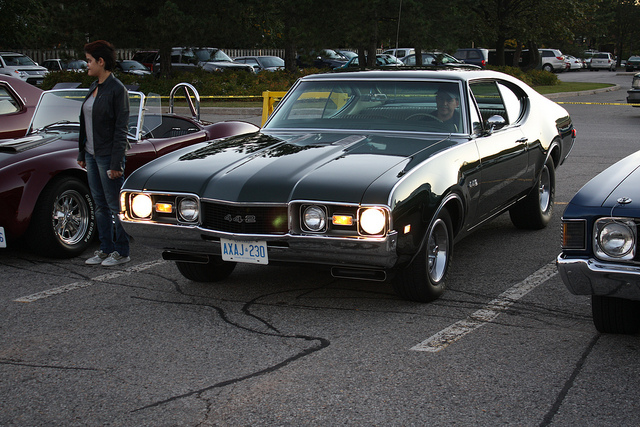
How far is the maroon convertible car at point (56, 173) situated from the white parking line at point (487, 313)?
359 cm

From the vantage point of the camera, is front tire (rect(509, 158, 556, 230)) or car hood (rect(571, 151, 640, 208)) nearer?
car hood (rect(571, 151, 640, 208))

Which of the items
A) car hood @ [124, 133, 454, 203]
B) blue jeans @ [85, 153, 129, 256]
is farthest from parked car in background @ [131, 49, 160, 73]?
car hood @ [124, 133, 454, 203]

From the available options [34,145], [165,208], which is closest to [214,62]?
[34,145]

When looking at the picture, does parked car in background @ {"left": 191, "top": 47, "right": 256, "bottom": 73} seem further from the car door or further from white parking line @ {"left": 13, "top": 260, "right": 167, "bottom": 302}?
white parking line @ {"left": 13, "top": 260, "right": 167, "bottom": 302}

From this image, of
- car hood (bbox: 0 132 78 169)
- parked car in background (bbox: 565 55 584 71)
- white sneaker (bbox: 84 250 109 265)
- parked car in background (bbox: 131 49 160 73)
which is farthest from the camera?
parked car in background (bbox: 565 55 584 71)

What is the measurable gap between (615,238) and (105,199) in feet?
13.3

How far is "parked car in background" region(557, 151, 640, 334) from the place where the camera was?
3.88 meters

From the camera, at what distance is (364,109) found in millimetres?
6160

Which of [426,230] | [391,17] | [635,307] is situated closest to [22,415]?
[426,230]

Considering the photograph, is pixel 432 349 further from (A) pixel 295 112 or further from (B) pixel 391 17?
(B) pixel 391 17

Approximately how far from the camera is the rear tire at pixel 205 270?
566 centimetres

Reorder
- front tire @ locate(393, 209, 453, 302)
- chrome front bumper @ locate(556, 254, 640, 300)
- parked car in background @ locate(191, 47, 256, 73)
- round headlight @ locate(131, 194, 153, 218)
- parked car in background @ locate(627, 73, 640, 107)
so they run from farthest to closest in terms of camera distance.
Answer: parked car in background @ locate(191, 47, 256, 73)
parked car in background @ locate(627, 73, 640, 107)
round headlight @ locate(131, 194, 153, 218)
front tire @ locate(393, 209, 453, 302)
chrome front bumper @ locate(556, 254, 640, 300)

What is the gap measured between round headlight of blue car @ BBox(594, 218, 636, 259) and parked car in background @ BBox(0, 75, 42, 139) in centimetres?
688

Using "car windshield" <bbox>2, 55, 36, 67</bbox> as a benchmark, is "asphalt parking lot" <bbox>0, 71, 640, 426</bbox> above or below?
below
